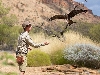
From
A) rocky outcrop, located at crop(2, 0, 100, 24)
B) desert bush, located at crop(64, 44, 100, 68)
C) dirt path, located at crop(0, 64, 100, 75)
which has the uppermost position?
rocky outcrop, located at crop(2, 0, 100, 24)

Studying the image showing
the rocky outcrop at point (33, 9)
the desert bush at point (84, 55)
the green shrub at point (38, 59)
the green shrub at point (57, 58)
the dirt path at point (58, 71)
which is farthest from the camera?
the rocky outcrop at point (33, 9)

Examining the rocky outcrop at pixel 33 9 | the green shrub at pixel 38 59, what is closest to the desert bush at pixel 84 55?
the green shrub at pixel 38 59

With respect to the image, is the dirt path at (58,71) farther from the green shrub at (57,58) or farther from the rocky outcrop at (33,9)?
the rocky outcrop at (33,9)

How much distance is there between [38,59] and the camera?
1218 cm

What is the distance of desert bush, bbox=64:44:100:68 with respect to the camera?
37.9 feet

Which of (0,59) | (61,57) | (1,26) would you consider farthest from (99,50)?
(1,26)

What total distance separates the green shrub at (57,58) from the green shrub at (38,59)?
1.44ft

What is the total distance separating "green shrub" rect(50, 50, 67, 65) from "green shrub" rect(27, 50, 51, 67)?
0.44 metres

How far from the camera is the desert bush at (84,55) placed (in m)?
11.6

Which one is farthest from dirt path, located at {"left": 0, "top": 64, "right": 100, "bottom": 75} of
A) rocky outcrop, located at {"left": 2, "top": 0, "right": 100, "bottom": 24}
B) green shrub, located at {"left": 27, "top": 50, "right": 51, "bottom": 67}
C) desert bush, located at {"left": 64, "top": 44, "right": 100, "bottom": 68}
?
rocky outcrop, located at {"left": 2, "top": 0, "right": 100, "bottom": 24}

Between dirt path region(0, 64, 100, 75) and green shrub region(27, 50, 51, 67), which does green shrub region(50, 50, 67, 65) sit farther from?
dirt path region(0, 64, 100, 75)

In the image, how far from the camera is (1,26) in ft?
123

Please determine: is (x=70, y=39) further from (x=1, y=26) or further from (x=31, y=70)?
(x=1, y=26)

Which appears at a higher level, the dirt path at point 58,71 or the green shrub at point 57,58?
the green shrub at point 57,58
